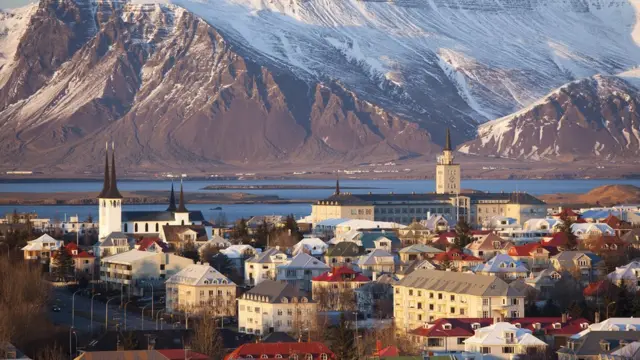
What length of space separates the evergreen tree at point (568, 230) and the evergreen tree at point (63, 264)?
20352 mm

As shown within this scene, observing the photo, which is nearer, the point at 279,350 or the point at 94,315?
the point at 279,350

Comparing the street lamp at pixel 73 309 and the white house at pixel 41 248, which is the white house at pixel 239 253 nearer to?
the white house at pixel 41 248

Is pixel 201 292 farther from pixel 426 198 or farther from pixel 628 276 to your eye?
pixel 426 198

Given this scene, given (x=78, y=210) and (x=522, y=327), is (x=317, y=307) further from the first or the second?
(x=78, y=210)

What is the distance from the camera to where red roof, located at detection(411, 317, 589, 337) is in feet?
181

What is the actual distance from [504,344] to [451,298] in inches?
481

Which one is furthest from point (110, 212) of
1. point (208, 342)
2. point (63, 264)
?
point (208, 342)

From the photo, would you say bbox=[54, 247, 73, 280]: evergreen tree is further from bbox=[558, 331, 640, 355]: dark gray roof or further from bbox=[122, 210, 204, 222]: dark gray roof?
bbox=[558, 331, 640, 355]: dark gray roof

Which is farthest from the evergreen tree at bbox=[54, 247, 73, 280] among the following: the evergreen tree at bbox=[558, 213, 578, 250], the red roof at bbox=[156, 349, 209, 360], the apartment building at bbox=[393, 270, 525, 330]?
the red roof at bbox=[156, 349, 209, 360]

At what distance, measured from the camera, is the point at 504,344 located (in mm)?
51875

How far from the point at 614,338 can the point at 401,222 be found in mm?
79223

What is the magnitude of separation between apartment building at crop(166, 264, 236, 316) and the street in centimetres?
78

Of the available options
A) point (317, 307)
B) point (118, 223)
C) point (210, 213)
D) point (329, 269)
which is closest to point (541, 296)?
point (317, 307)

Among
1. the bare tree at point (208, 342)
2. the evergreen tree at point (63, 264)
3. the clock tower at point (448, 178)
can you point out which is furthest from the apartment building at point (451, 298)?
the clock tower at point (448, 178)
